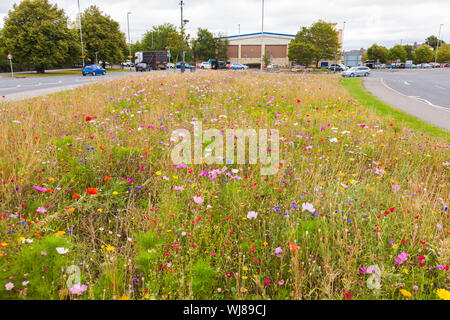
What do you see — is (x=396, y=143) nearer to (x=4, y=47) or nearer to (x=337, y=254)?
(x=337, y=254)

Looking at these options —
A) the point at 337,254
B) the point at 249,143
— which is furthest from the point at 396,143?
the point at 337,254

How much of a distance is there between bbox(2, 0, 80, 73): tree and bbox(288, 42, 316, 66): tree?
1495 inches

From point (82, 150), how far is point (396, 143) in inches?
212

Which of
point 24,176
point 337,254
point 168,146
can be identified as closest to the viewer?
point 337,254

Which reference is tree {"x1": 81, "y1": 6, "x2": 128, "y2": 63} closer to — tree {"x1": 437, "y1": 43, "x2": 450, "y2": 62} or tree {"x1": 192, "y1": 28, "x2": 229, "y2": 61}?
tree {"x1": 192, "y1": 28, "x2": 229, "y2": 61}

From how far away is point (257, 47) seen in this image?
91.6 meters

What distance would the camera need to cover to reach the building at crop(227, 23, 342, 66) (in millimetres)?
89500

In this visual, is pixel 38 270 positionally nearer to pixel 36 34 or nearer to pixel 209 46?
pixel 36 34

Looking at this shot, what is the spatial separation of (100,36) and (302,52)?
38.8 m

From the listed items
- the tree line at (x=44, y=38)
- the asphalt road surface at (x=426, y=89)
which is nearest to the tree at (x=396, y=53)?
the asphalt road surface at (x=426, y=89)

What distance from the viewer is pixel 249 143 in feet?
16.4

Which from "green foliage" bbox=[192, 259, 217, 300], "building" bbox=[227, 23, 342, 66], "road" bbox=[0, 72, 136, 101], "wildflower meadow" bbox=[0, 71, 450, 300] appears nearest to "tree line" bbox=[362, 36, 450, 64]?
"building" bbox=[227, 23, 342, 66]
